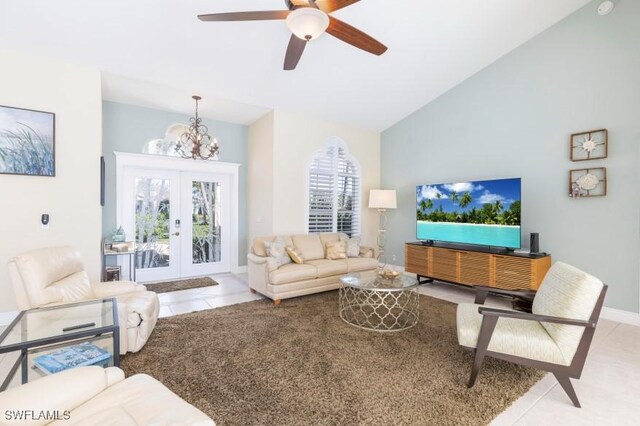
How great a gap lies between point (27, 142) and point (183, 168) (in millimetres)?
2243

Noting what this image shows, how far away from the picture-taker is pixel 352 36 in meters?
2.66

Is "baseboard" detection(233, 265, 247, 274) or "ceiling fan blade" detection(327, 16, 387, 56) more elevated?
"ceiling fan blade" detection(327, 16, 387, 56)

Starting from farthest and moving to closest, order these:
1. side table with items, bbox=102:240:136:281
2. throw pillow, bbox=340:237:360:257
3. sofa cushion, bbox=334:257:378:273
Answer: throw pillow, bbox=340:237:360:257
sofa cushion, bbox=334:257:378:273
side table with items, bbox=102:240:136:281

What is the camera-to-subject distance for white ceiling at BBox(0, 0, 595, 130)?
3.18 meters

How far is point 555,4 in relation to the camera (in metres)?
3.88

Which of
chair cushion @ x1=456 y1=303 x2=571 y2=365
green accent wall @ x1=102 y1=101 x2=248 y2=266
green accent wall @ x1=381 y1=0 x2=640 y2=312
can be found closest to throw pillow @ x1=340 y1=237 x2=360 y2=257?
green accent wall @ x1=381 y1=0 x2=640 y2=312

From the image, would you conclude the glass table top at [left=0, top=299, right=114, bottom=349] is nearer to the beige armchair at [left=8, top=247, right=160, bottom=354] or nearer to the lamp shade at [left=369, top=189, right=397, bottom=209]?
the beige armchair at [left=8, top=247, right=160, bottom=354]

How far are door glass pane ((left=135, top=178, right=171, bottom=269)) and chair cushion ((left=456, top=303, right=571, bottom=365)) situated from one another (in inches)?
201

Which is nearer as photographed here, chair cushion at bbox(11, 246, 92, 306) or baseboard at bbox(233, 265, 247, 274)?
chair cushion at bbox(11, 246, 92, 306)

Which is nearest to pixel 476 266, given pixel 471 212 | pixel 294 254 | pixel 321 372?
pixel 471 212

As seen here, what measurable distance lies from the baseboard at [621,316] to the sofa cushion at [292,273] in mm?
3710

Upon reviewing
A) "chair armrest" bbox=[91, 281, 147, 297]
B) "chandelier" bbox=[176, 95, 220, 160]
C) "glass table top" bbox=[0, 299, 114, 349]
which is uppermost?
"chandelier" bbox=[176, 95, 220, 160]

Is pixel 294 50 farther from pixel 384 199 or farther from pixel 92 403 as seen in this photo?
pixel 384 199

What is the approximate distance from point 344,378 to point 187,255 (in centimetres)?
440
